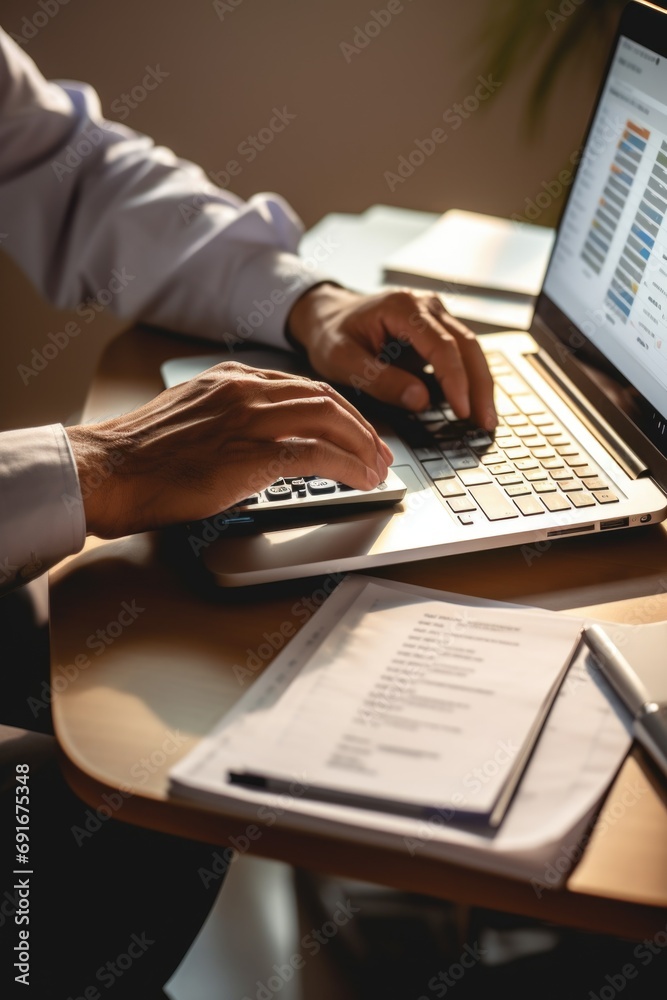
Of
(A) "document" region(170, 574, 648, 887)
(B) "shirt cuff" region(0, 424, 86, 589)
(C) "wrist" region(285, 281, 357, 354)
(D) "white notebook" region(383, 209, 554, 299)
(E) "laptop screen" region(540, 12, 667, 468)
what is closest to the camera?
(A) "document" region(170, 574, 648, 887)

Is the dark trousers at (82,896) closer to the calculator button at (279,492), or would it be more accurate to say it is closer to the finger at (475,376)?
the calculator button at (279,492)

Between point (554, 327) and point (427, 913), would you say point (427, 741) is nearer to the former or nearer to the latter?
point (554, 327)

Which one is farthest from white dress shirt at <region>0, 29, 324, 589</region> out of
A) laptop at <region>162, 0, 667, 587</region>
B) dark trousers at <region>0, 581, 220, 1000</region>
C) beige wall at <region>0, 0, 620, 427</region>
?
beige wall at <region>0, 0, 620, 427</region>

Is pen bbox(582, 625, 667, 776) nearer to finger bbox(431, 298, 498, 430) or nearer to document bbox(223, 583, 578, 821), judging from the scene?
document bbox(223, 583, 578, 821)

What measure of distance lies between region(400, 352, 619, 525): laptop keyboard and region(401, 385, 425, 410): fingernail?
0.04ft

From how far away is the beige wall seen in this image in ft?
6.11

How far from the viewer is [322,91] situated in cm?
193

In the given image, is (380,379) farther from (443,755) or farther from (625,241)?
(443,755)

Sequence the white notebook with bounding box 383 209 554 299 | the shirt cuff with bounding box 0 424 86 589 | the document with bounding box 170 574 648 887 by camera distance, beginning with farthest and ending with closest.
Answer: the white notebook with bounding box 383 209 554 299 < the shirt cuff with bounding box 0 424 86 589 < the document with bounding box 170 574 648 887

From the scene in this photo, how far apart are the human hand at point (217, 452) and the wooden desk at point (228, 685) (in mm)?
43

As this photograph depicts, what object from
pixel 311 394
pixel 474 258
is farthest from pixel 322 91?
pixel 311 394

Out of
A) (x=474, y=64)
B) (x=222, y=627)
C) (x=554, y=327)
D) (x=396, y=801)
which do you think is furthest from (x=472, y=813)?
(x=474, y=64)

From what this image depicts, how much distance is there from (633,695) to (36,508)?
40 cm

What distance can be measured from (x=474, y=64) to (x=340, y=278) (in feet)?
3.40
